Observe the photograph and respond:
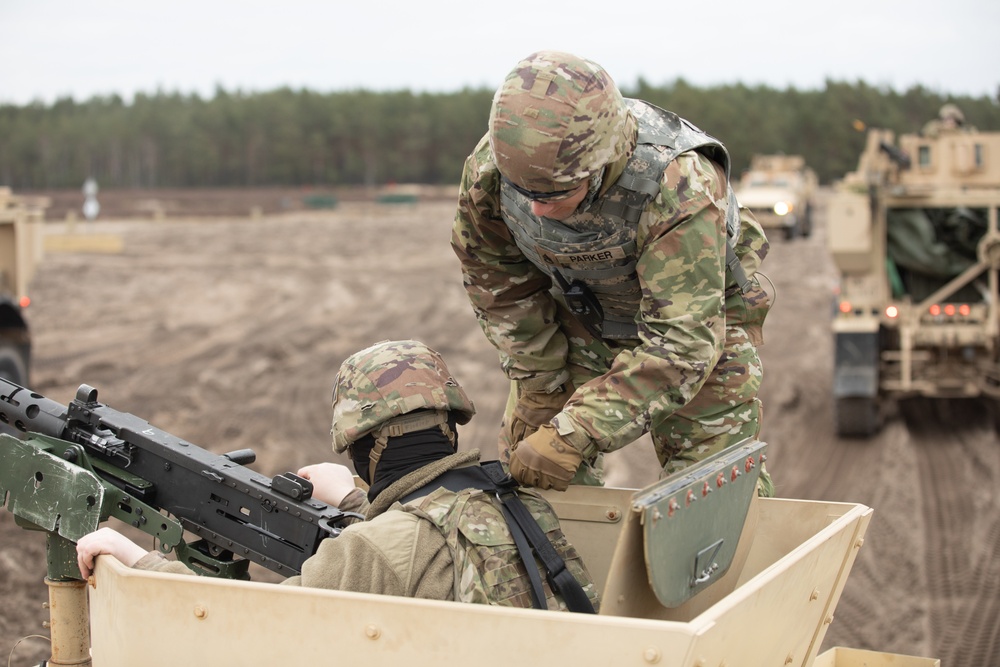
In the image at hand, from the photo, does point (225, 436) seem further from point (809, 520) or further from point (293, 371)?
point (809, 520)

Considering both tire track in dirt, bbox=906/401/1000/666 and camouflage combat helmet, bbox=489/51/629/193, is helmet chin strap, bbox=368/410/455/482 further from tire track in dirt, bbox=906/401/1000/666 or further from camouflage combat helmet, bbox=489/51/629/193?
tire track in dirt, bbox=906/401/1000/666

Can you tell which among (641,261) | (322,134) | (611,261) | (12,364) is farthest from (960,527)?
(322,134)

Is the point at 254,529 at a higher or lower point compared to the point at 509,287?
lower

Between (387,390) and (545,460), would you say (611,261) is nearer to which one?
(545,460)

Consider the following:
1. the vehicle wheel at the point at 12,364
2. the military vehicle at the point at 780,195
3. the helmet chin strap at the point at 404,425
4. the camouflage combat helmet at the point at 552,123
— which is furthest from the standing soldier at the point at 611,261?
→ the military vehicle at the point at 780,195

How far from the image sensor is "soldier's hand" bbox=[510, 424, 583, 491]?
2.80m

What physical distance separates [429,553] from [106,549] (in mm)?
801

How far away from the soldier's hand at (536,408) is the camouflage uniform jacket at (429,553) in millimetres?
1159

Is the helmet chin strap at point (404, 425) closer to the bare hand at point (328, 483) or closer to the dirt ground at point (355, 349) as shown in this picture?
the bare hand at point (328, 483)

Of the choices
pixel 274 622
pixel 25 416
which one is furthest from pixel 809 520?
pixel 25 416

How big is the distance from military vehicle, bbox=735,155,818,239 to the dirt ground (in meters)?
0.77

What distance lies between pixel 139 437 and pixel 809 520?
6.19 feet

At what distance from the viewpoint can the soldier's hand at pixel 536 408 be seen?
379cm

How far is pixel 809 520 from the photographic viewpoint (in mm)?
3129
